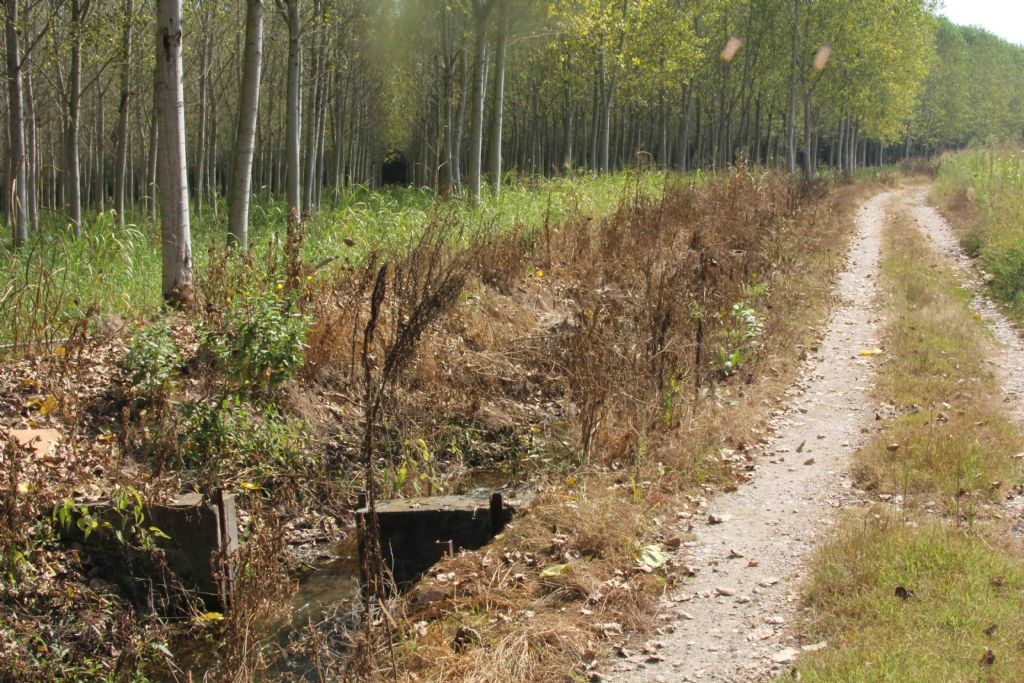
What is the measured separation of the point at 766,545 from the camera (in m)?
6.03

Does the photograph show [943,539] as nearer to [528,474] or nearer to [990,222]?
[528,474]

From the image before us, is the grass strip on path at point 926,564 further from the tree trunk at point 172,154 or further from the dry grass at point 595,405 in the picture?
the tree trunk at point 172,154

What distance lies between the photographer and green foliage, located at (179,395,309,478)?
24.5ft

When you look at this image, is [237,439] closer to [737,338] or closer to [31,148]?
[737,338]

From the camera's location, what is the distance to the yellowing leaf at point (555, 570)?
5605mm

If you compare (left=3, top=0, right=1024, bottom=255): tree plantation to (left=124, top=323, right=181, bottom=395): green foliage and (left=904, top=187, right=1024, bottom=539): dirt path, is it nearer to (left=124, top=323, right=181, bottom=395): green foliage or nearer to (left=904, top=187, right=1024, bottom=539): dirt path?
(left=124, top=323, right=181, bottom=395): green foliage

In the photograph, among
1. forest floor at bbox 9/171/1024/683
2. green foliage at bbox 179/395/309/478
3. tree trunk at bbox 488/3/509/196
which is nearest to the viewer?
forest floor at bbox 9/171/1024/683

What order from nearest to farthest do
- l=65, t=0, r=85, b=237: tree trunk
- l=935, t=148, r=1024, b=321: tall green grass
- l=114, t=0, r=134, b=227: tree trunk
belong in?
1. l=935, t=148, r=1024, b=321: tall green grass
2. l=65, t=0, r=85, b=237: tree trunk
3. l=114, t=0, r=134, b=227: tree trunk

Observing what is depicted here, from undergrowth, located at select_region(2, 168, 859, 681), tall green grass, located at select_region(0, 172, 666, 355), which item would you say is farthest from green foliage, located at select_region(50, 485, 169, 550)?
tall green grass, located at select_region(0, 172, 666, 355)

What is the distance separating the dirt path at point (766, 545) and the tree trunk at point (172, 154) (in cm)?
587

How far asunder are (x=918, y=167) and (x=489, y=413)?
5315 centimetres

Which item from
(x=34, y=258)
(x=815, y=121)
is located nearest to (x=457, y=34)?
(x=34, y=258)

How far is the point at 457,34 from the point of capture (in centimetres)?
2277

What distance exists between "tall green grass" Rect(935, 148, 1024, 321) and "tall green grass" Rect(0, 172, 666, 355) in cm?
629
